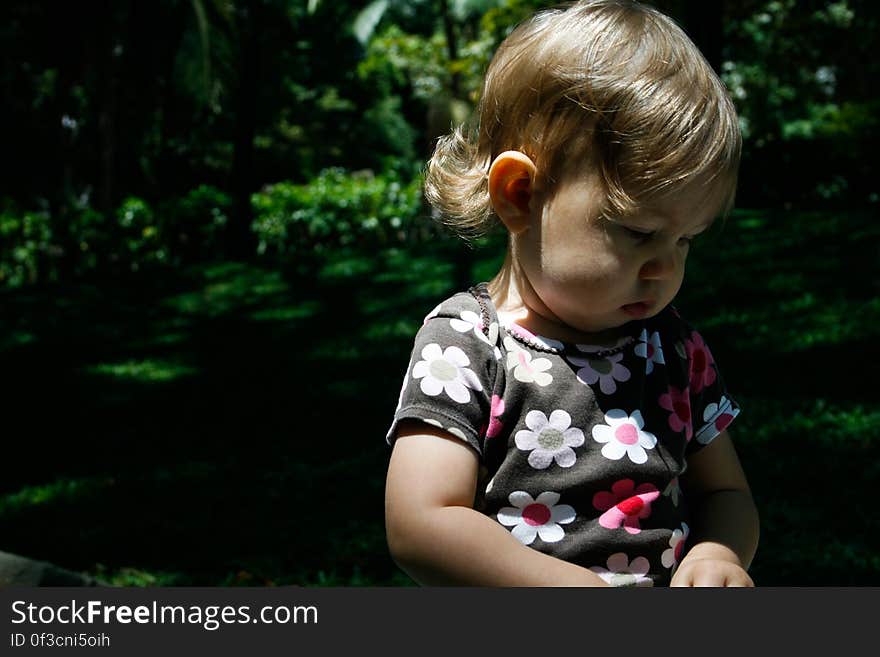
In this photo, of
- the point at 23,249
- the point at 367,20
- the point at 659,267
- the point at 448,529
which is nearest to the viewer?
the point at 448,529

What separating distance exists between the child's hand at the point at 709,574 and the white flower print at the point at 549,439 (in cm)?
24

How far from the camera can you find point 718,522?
5.33 feet

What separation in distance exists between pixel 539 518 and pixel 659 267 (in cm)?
40

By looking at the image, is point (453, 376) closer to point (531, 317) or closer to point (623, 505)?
point (531, 317)

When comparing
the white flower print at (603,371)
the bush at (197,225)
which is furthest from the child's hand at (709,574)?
the bush at (197,225)

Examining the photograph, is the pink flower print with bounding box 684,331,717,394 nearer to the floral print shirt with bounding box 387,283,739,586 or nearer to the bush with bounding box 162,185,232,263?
the floral print shirt with bounding box 387,283,739,586

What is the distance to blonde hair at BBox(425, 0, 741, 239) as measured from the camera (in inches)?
54.8

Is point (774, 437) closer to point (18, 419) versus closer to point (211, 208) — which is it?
point (18, 419)

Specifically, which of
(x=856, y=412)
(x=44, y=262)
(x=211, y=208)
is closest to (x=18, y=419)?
(x=856, y=412)

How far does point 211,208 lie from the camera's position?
45.8 feet

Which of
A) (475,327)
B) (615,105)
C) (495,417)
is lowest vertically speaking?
(495,417)

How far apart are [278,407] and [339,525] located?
5.82ft

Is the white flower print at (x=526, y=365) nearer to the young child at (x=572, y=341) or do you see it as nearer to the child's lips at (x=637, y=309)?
the young child at (x=572, y=341)

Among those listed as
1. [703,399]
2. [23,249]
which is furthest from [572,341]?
[23,249]
